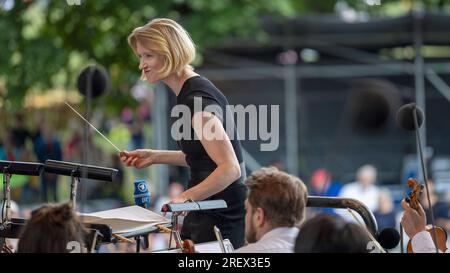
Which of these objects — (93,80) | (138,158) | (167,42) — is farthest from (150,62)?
(93,80)

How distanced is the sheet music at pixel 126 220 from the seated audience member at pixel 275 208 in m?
0.60

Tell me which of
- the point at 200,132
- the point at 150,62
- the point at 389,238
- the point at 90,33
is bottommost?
the point at 389,238

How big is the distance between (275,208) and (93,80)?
266 cm

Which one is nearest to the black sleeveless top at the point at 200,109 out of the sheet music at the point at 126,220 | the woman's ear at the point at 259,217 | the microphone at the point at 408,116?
the sheet music at the point at 126,220

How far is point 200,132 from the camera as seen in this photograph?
187 inches

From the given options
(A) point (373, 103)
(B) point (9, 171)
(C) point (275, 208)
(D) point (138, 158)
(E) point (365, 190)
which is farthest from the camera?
(A) point (373, 103)

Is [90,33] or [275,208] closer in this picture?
[275,208]

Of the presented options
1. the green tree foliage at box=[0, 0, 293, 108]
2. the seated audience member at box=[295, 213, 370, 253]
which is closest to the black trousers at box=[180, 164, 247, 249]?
the seated audience member at box=[295, 213, 370, 253]

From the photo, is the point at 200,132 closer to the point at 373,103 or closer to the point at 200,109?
the point at 200,109

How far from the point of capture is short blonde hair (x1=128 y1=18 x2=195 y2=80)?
4809mm

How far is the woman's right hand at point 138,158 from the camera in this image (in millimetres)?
5121

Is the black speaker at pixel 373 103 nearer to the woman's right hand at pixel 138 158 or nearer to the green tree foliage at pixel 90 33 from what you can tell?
the green tree foliage at pixel 90 33

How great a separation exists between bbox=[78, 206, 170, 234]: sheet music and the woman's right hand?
52 cm

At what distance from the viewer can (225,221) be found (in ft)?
16.2
